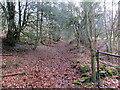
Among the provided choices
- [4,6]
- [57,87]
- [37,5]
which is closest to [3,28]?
[4,6]

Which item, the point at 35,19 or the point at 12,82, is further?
the point at 35,19

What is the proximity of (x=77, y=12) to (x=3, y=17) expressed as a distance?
936 centimetres

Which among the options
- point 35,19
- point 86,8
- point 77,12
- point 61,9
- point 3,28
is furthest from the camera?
point 61,9

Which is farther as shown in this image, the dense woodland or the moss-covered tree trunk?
the moss-covered tree trunk

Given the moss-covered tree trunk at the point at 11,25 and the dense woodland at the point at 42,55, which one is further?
the moss-covered tree trunk at the point at 11,25

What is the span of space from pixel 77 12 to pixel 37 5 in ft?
19.4

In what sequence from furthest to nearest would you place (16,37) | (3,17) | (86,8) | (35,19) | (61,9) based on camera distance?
(61,9) → (35,19) → (16,37) → (3,17) → (86,8)

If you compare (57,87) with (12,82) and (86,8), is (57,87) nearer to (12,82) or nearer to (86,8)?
(12,82)

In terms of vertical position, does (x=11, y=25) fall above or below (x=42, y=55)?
above

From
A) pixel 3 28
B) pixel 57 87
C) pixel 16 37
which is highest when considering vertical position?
pixel 3 28

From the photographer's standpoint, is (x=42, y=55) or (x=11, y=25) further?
(x=42, y=55)

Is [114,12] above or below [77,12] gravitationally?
below

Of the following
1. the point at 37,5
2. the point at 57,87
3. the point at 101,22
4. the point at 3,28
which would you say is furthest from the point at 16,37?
the point at 101,22

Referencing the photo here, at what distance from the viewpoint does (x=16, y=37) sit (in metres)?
9.19
